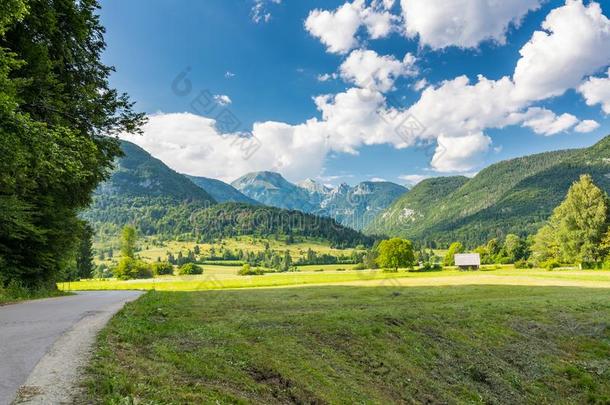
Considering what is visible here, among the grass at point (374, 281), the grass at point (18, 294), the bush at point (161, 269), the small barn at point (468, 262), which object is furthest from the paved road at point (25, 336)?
the small barn at point (468, 262)

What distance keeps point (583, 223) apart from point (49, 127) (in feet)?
333

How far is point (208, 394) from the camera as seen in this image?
26.6ft

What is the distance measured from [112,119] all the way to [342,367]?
2082 cm

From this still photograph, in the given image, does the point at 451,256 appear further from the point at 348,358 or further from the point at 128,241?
the point at 348,358

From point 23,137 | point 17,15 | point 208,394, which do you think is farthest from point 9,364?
point 17,15

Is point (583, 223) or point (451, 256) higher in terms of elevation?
point (583, 223)

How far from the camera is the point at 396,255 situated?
115562 millimetres

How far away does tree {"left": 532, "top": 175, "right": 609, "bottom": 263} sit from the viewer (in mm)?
82812

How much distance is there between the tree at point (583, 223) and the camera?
272 feet

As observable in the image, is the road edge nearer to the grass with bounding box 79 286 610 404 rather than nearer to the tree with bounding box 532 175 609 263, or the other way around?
the grass with bounding box 79 286 610 404

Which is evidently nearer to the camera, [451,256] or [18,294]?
[18,294]

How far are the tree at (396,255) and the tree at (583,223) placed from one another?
3958 cm

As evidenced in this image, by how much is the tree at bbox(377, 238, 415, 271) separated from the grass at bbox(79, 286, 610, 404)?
9359 cm

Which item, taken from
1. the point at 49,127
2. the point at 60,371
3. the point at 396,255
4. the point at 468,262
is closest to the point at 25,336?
the point at 60,371
